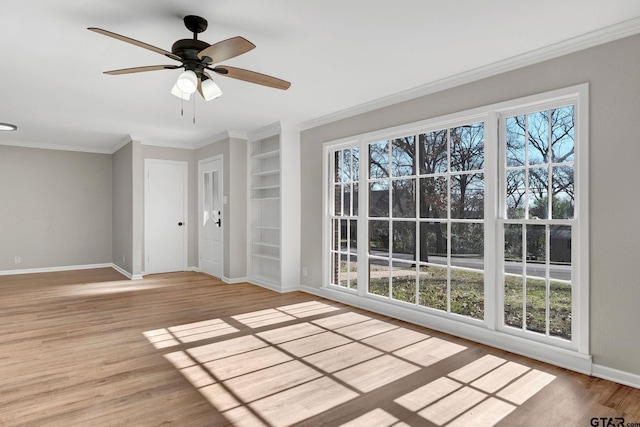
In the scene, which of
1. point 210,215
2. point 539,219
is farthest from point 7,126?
point 539,219

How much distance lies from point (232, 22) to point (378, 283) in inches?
126

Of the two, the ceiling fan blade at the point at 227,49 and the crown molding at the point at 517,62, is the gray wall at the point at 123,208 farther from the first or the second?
the ceiling fan blade at the point at 227,49

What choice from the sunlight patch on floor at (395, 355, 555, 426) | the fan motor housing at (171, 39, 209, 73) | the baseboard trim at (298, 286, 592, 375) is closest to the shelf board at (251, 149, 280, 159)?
the baseboard trim at (298, 286, 592, 375)

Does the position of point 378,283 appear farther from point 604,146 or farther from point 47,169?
point 47,169

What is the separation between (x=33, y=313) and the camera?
4.47m

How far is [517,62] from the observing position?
3213 mm

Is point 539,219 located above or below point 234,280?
above

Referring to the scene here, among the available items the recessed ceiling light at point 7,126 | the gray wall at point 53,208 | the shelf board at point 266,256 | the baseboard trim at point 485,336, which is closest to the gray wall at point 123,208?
the gray wall at point 53,208

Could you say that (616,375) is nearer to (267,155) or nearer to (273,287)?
(273,287)

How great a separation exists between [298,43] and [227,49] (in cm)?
78

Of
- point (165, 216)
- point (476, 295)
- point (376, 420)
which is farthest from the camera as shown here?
point (165, 216)

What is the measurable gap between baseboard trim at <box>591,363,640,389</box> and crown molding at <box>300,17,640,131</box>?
92.4 inches

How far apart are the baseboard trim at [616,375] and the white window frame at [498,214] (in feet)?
0.32

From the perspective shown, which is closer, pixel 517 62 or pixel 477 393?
pixel 477 393
